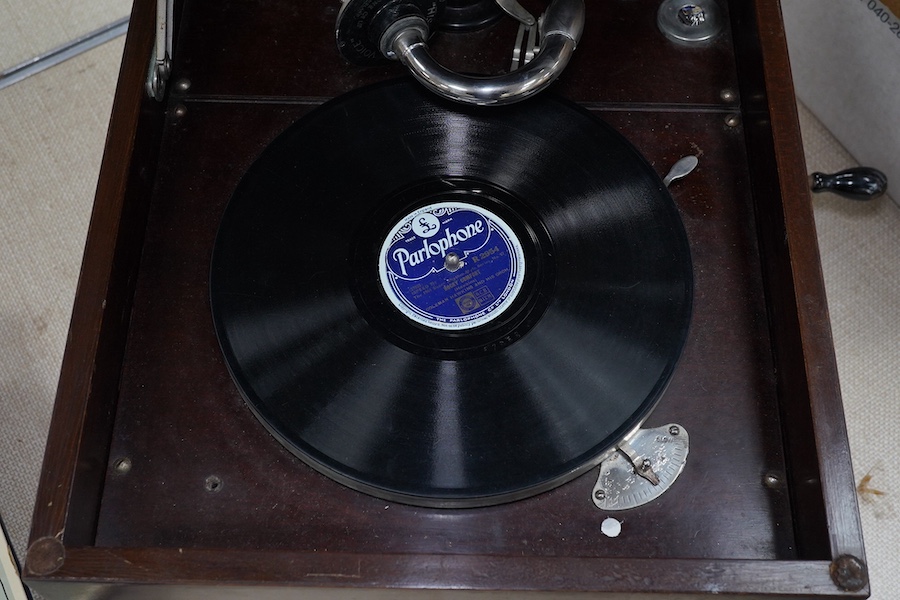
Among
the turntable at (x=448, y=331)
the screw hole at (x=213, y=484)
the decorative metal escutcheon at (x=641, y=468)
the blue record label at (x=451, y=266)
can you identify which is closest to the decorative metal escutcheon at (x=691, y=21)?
the turntable at (x=448, y=331)

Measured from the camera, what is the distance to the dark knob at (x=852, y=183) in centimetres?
132

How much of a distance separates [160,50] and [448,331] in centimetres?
42

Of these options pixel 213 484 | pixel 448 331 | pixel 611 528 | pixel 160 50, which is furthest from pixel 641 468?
pixel 160 50

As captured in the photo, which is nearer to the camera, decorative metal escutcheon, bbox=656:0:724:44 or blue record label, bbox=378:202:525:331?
blue record label, bbox=378:202:525:331

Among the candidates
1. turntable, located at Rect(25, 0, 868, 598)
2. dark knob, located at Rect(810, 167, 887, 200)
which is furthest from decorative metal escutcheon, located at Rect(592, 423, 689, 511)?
dark knob, located at Rect(810, 167, 887, 200)

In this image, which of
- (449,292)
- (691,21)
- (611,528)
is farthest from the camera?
(691,21)

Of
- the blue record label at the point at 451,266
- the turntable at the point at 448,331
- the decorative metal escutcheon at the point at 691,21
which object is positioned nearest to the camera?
the turntable at the point at 448,331

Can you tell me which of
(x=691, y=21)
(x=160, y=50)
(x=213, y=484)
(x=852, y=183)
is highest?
(x=160, y=50)

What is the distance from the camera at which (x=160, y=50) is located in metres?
1.11

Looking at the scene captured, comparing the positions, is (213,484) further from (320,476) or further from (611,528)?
(611,528)

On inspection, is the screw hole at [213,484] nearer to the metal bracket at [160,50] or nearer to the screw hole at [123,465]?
the screw hole at [123,465]

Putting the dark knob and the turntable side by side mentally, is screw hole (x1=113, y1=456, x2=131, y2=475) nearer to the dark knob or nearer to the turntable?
the turntable

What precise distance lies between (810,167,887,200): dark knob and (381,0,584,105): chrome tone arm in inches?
15.8

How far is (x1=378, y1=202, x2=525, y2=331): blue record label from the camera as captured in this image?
1073mm
